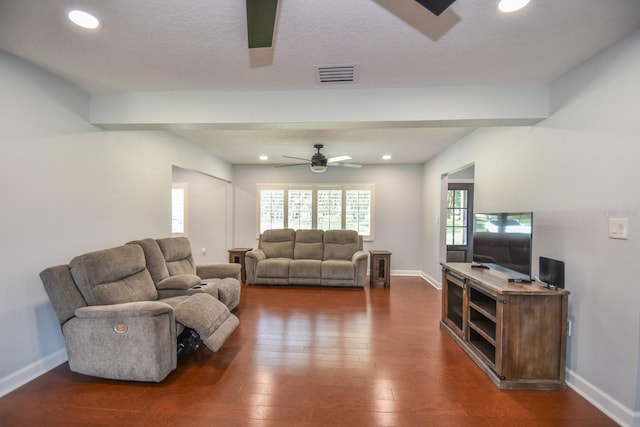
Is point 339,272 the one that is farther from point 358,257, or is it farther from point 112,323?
point 112,323

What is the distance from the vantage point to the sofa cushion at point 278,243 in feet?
18.6

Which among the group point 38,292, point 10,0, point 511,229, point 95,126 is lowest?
point 38,292

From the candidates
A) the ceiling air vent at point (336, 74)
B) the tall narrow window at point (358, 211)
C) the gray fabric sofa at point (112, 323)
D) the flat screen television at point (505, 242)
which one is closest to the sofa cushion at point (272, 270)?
the tall narrow window at point (358, 211)

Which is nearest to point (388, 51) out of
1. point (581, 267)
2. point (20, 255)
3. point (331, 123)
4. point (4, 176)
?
point (331, 123)

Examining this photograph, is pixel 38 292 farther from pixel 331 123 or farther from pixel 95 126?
pixel 331 123

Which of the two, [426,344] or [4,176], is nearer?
[4,176]

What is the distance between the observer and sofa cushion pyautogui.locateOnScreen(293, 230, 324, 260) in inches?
221

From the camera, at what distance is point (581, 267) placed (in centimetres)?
212

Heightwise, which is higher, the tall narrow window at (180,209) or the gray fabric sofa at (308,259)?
the tall narrow window at (180,209)

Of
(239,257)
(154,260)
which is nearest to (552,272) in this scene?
(154,260)

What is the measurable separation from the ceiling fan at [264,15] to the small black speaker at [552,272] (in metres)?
2.13

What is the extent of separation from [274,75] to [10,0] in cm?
152

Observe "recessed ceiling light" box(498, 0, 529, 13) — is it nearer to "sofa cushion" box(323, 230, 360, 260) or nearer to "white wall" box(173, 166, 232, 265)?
"sofa cushion" box(323, 230, 360, 260)

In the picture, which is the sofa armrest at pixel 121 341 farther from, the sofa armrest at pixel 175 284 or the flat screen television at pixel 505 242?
the flat screen television at pixel 505 242
